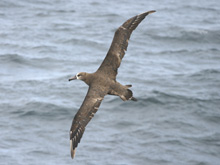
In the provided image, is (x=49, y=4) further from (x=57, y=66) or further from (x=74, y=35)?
(x=57, y=66)

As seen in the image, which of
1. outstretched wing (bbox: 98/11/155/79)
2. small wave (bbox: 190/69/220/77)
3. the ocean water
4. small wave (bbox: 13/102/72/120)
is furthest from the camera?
small wave (bbox: 190/69/220/77)

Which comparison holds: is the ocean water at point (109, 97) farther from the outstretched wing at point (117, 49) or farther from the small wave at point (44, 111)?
the outstretched wing at point (117, 49)

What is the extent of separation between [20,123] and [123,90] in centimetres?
847

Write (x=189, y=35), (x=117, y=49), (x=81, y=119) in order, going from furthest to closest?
(x=189, y=35) < (x=117, y=49) < (x=81, y=119)

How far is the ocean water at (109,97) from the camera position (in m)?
18.1

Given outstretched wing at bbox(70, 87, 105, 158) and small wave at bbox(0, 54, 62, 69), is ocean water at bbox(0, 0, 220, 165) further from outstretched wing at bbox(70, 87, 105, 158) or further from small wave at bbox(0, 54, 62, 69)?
outstretched wing at bbox(70, 87, 105, 158)

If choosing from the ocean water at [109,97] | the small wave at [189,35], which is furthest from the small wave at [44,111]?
the small wave at [189,35]

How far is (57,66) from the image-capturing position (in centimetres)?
2489

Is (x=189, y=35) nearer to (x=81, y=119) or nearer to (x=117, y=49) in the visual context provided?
(x=117, y=49)

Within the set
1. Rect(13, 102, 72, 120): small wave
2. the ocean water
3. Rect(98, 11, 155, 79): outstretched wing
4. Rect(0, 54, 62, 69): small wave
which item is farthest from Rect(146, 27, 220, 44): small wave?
Rect(98, 11, 155, 79): outstretched wing

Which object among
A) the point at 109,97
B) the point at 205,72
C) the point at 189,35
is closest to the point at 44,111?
the point at 109,97

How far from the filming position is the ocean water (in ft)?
59.3

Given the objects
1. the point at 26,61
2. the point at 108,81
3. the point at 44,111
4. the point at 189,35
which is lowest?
the point at 44,111

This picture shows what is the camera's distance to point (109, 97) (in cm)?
2106
